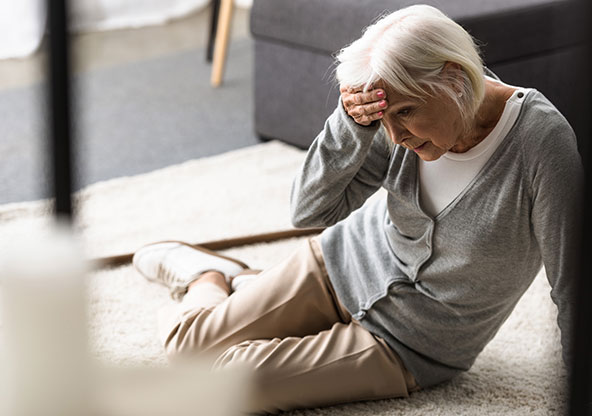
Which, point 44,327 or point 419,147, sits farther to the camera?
point 419,147

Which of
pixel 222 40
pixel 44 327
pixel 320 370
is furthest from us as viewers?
pixel 222 40

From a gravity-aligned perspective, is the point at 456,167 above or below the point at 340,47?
above

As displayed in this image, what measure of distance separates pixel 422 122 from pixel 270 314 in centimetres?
46

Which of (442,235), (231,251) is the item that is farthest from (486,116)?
(231,251)

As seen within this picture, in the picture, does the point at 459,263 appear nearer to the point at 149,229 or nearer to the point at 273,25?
the point at 149,229

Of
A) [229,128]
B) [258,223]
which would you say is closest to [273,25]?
[229,128]

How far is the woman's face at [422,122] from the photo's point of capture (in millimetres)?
1148

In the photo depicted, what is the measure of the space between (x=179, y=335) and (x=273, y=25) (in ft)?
4.38

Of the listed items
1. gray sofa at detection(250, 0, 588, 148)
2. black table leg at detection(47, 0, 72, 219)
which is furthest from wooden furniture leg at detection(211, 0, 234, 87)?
black table leg at detection(47, 0, 72, 219)

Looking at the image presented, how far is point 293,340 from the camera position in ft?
4.60

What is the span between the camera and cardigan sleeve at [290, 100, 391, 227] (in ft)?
4.13

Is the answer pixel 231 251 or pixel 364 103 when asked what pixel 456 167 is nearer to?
pixel 364 103

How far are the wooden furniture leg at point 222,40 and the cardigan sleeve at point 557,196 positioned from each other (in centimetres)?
221

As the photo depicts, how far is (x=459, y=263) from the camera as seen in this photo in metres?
1.27
